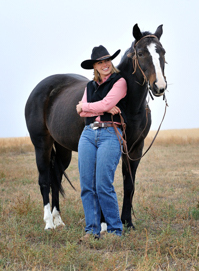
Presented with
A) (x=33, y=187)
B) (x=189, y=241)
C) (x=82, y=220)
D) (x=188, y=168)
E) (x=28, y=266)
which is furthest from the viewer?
(x=188, y=168)

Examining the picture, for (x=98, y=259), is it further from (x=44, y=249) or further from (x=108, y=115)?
(x=108, y=115)

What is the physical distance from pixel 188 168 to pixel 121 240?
24.9ft

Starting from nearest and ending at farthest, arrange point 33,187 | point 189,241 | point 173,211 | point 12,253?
point 12,253 → point 189,241 → point 173,211 → point 33,187

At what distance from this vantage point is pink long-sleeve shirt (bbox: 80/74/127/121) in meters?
3.58

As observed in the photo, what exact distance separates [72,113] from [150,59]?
1.59m

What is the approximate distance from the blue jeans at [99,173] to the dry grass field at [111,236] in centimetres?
23

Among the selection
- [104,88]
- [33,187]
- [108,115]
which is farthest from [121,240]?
[33,187]

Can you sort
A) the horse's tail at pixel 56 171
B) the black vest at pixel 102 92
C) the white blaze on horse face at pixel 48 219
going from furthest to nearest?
1. the horse's tail at pixel 56 171
2. the white blaze on horse face at pixel 48 219
3. the black vest at pixel 102 92

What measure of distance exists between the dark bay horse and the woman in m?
0.24

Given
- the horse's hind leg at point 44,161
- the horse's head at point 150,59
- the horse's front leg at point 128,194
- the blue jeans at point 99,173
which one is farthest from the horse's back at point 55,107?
the horse's head at point 150,59

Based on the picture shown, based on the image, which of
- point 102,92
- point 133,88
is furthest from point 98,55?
point 133,88

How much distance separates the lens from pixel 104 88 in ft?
12.3

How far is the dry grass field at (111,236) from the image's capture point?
10.2ft

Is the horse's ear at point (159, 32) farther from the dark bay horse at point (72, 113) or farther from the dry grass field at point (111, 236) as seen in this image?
the dry grass field at point (111, 236)
